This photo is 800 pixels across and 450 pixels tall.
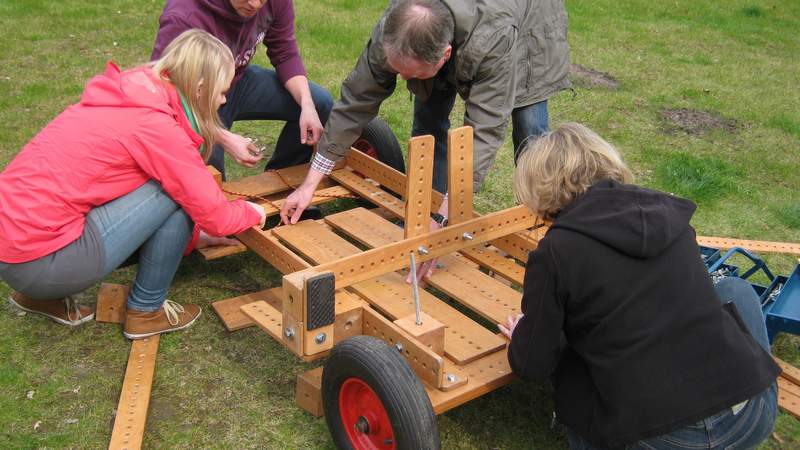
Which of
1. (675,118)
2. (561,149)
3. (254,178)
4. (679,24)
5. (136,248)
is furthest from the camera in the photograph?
(679,24)

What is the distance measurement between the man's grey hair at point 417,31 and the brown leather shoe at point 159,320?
1.68 meters

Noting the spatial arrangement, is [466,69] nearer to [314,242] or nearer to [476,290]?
[476,290]

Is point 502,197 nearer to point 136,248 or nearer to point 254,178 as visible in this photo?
point 254,178

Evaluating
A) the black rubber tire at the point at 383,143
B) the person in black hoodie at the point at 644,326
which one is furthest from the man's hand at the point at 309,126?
the person in black hoodie at the point at 644,326

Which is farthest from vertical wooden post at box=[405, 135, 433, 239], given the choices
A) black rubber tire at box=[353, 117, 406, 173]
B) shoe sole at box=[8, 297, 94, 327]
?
shoe sole at box=[8, 297, 94, 327]

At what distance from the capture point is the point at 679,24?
10406mm

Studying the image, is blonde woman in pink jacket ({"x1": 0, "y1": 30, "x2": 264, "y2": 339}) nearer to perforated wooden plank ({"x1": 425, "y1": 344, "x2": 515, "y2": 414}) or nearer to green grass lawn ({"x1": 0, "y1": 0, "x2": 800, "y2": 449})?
green grass lawn ({"x1": 0, "y1": 0, "x2": 800, "y2": 449})

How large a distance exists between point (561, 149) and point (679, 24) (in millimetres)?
8728

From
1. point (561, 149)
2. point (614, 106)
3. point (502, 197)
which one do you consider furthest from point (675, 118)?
point (561, 149)

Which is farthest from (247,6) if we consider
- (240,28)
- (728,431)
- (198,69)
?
(728,431)

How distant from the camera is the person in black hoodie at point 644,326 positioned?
7.92 feet

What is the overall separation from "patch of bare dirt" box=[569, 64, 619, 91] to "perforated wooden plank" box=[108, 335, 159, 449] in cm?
535

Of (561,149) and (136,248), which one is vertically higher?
(561,149)

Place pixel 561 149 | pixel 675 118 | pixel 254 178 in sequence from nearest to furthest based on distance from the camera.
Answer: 1. pixel 561 149
2. pixel 254 178
3. pixel 675 118
